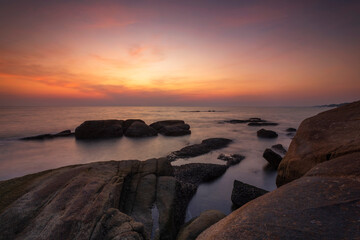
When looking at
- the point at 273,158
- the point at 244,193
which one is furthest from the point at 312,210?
the point at 273,158

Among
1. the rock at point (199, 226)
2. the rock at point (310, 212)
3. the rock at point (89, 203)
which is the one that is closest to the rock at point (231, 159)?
the rock at point (89, 203)

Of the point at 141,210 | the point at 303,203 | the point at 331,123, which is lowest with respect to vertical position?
the point at 141,210

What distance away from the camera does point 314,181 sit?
2.78 m

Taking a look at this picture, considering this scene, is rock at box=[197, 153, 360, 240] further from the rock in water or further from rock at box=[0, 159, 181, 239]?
rock at box=[0, 159, 181, 239]

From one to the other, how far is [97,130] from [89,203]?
75.9ft

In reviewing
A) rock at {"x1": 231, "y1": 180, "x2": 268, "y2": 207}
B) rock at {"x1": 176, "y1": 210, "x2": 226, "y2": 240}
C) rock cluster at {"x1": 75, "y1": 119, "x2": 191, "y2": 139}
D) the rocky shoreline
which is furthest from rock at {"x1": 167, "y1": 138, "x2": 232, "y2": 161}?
rock cluster at {"x1": 75, "y1": 119, "x2": 191, "y2": 139}

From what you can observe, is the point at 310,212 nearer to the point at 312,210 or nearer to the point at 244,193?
the point at 312,210

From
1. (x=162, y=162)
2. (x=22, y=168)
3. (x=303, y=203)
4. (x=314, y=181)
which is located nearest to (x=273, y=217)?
(x=303, y=203)

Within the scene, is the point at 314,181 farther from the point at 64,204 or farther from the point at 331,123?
the point at 64,204

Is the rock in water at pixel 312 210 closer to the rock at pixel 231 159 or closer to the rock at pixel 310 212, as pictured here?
the rock at pixel 310 212

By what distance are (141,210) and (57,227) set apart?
2.18 meters

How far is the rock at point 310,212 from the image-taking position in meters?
1.88

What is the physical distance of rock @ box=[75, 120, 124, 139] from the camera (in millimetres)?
24188

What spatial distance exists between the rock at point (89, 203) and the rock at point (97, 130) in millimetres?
20247
